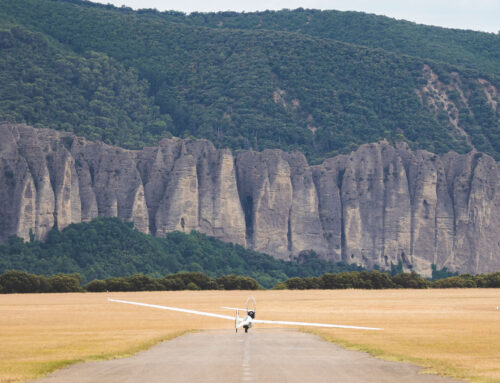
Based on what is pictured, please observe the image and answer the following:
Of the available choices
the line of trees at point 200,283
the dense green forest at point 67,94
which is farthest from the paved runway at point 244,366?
the dense green forest at point 67,94

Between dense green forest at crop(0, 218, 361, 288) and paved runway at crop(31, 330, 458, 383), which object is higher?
dense green forest at crop(0, 218, 361, 288)

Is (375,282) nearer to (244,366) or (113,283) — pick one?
(113,283)

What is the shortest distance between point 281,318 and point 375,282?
161 ft

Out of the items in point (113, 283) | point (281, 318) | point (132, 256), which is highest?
point (132, 256)

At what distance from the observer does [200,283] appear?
103062 millimetres

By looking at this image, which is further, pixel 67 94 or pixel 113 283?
pixel 67 94

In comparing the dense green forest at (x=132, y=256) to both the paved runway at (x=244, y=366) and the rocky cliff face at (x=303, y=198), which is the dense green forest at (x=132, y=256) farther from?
the paved runway at (x=244, y=366)

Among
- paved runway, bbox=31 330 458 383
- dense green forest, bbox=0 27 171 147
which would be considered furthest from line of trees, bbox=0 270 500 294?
dense green forest, bbox=0 27 171 147

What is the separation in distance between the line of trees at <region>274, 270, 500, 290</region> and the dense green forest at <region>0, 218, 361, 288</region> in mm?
21125

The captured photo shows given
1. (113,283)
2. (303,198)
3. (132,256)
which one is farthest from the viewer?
(303,198)

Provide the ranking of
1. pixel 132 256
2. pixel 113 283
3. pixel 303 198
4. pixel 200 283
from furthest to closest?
pixel 303 198
pixel 132 256
pixel 200 283
pixel 113 283

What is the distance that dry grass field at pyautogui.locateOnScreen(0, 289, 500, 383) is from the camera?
37.4m

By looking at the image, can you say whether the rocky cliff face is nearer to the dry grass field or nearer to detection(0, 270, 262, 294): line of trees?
detection(0, 270, 262, 294): line of trees

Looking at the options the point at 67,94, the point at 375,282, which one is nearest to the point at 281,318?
the point at 375,282
